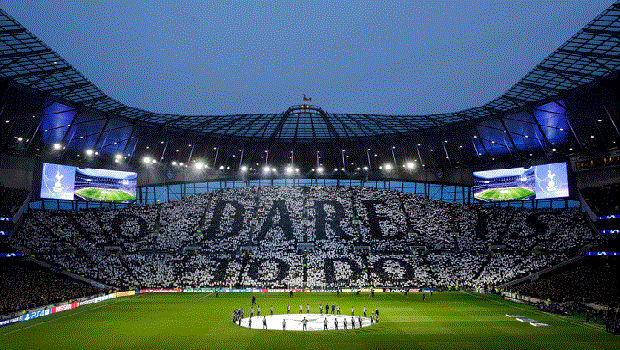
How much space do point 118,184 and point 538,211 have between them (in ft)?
236

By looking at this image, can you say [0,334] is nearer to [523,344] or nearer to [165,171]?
[523,344]

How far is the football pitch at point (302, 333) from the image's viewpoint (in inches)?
1158

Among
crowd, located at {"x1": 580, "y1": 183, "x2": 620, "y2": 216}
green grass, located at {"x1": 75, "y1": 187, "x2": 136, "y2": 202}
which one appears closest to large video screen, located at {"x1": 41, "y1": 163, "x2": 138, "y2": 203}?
green grass, located at {"x1": 75, "y1": 187, "x2": 136, "y2": 202}

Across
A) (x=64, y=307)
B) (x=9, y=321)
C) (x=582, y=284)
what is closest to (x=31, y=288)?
(x=64, y=307)

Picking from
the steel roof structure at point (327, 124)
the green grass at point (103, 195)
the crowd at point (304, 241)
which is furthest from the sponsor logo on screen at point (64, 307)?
the green grass at point (103, 195)

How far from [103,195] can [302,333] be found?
56.7 metres

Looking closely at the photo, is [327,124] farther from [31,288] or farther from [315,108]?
[31,288]

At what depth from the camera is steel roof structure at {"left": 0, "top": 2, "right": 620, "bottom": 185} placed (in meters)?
47.3

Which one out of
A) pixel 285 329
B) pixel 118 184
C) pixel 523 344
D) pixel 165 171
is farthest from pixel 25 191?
pixel 523 344

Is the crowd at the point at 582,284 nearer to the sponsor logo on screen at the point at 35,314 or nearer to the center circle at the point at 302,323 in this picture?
the center circle at the point at 302,323

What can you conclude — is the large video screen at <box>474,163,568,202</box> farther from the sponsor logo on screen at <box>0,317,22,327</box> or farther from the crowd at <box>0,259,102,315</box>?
the sponsor logo on screen at <box>0,317,22,327</box>

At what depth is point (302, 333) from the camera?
1305 inches

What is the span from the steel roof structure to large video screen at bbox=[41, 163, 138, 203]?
3.29 metres

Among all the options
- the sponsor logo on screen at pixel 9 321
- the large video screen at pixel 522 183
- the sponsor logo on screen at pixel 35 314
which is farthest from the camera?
the large video screen at pixel 522 183
